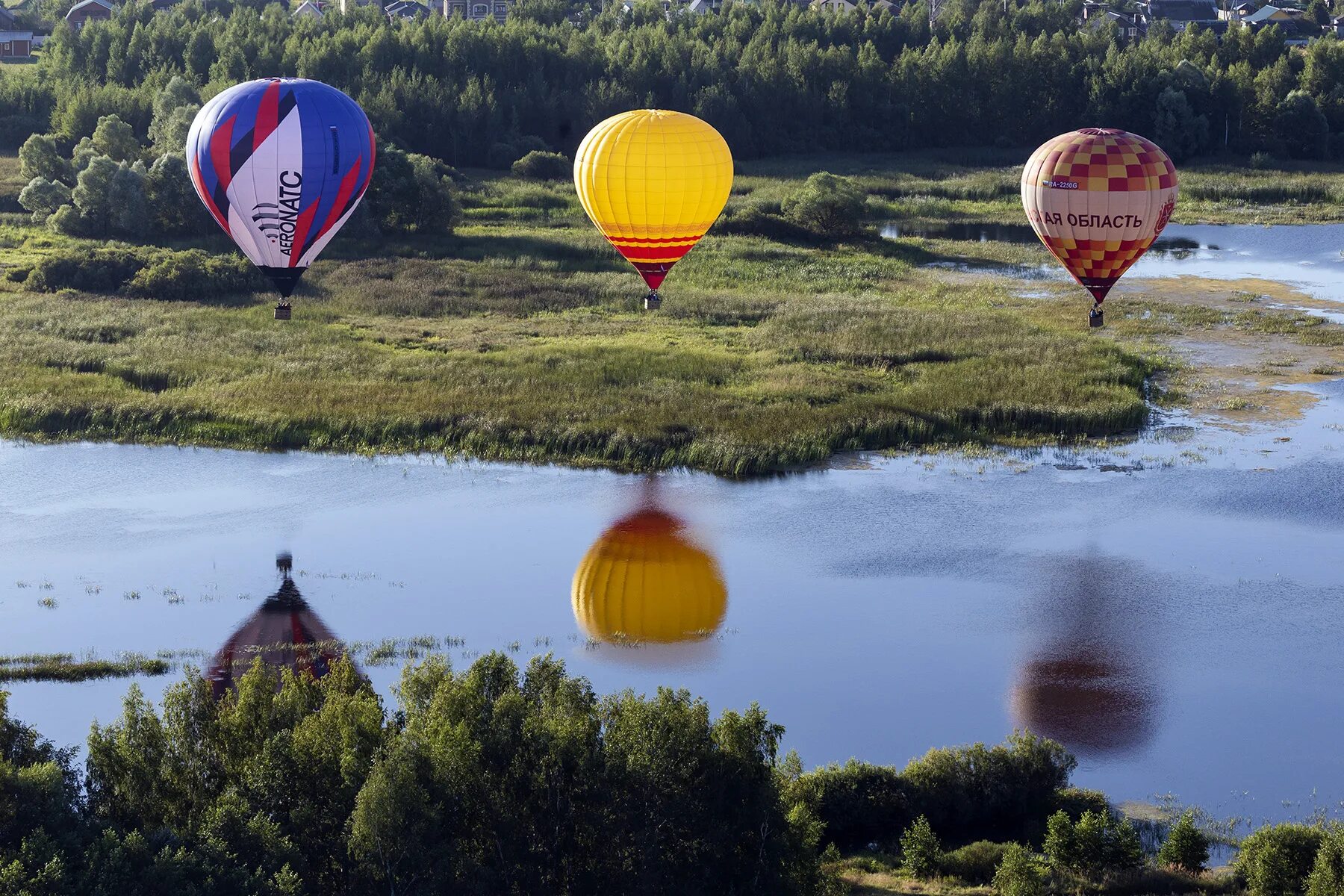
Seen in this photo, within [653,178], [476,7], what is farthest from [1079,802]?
[476,7]

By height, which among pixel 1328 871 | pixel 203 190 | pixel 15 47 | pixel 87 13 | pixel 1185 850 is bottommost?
pixel 1185 850

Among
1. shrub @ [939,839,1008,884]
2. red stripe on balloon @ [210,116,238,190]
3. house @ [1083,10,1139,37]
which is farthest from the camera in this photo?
house @ [1083,10,1139,37]

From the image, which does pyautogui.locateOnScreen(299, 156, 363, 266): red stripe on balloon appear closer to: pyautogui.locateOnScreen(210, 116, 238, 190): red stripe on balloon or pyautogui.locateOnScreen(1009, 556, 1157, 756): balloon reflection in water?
pyautogui.locateOnScreen(210, 116, 238, 190): red stripe on balloon

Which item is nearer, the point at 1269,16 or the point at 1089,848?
the point at 1089,848

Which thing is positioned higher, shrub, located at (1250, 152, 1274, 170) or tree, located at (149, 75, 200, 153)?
tree, located at (149, 75, 200, 153)

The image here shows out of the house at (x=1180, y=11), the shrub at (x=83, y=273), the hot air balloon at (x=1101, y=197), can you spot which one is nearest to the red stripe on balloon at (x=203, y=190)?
the shrub at (x=83, y=273)

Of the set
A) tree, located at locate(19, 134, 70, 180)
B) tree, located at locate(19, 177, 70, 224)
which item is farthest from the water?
tree, located at locate(19, 134, 70, 180)

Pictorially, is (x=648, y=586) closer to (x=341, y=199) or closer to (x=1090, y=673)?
(x=1090, y=673)
